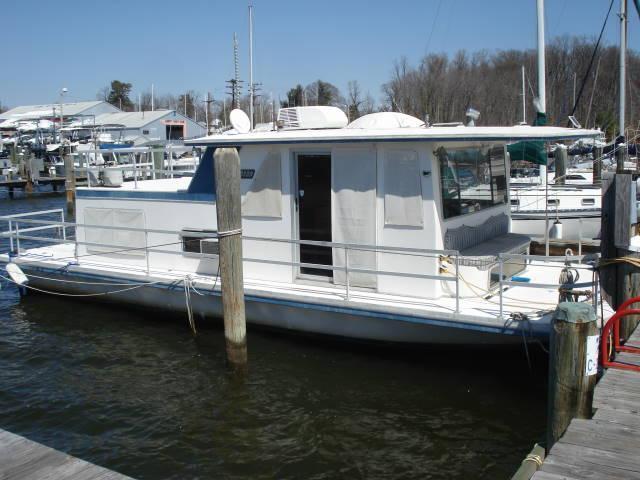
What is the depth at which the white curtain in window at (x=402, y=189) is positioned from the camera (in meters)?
9.00

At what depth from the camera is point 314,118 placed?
34.8ft

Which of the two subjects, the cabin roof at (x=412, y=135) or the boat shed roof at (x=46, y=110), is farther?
the boat shed roof at (x=46, y=110)

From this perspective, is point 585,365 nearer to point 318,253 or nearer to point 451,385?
point 451,385

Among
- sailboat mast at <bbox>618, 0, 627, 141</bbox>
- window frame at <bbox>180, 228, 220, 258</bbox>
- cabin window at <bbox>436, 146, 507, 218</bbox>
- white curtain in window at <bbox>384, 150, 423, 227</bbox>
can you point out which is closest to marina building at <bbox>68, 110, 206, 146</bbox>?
sailboat mast at <bbox>618, 0, 627, 141</bbox>

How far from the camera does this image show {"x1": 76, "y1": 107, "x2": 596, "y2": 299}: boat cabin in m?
8.97

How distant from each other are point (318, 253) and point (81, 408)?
13.1 ft

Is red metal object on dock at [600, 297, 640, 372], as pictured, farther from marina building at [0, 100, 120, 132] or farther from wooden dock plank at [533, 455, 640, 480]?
marina building at [0, 100, 120, 132]

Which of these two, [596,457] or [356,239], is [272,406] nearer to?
[356,239]

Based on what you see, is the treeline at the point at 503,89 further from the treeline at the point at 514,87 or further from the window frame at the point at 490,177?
the window frame at the point at 490,177

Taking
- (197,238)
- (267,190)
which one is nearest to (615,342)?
(267,190)

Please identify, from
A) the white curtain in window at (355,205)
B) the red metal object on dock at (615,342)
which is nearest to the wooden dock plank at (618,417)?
the red metal object on dock at (615,342)

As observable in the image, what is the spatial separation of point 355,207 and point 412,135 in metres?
1.40

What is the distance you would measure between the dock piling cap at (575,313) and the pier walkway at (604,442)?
0.91 metres

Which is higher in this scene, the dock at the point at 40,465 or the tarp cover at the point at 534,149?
the tarp cover at the point at 534,149
